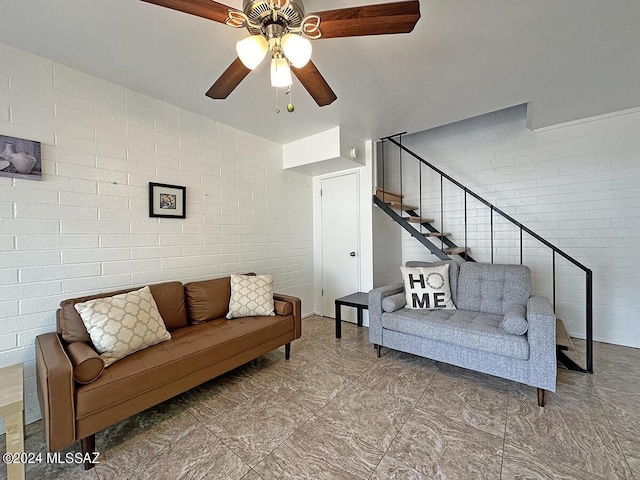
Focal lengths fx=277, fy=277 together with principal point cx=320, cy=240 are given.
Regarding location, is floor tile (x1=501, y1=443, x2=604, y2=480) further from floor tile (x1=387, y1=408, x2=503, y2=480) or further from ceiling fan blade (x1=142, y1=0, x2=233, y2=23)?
ceiling fan blade (x1=142, y1=0, x2=233, y2=23)

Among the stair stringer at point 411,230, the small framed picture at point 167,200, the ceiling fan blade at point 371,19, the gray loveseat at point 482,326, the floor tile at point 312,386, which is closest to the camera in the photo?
the ceiling fan blade at point 371,19

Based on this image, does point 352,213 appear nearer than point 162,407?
No

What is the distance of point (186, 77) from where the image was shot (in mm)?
2248

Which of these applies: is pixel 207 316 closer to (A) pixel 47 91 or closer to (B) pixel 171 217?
(B) pixel 171 217

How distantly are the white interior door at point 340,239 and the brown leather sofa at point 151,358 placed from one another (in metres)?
1.35

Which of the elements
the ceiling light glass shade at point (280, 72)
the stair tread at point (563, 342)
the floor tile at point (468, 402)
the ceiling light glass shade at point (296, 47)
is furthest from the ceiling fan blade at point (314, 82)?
the stair tread at point (563, 342)

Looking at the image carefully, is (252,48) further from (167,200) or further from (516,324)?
(516,324)

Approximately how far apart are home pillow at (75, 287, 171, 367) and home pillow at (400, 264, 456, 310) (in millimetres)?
2218

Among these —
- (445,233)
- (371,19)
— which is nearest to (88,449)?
(371,19)

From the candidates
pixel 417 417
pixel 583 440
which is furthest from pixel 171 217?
pixel 583 440

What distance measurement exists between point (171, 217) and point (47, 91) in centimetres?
123

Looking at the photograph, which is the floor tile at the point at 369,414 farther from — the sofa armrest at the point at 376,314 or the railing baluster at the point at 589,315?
the railing baluster at the point at 589,315

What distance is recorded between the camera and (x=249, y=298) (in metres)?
2.72

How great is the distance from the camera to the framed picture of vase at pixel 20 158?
1839mm
